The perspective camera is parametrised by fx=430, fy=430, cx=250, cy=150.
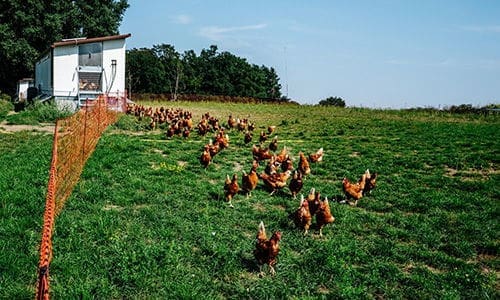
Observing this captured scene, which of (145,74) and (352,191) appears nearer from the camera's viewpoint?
(352,191)

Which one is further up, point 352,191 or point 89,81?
point 89,81

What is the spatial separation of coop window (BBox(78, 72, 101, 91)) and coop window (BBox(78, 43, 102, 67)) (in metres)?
0.59

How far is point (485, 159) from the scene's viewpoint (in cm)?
1085

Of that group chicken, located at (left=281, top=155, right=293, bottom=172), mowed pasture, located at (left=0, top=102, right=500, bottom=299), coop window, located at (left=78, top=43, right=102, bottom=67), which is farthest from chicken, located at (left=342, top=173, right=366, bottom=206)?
coop window, located at (left=78, top=43, right=102, bottom=67)

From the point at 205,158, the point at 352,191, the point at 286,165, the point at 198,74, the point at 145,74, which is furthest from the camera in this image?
the point at 198,74

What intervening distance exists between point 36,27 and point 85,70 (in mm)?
17887

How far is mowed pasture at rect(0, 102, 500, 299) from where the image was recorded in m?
4.29

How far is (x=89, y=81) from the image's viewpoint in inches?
1031

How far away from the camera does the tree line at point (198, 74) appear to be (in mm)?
75438

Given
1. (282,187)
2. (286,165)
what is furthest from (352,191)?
(286,165)

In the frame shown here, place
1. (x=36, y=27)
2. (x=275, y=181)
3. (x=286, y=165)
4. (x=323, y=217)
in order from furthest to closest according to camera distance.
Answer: (x=36, y=27) < (x=286, y=165) < (x=275, y=181) < (x=323, y=217)

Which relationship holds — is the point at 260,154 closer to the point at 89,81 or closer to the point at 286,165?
the point at 286,165

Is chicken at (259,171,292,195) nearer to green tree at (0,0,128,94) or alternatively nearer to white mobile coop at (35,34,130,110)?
white mobile coop at (35,34,130,110)

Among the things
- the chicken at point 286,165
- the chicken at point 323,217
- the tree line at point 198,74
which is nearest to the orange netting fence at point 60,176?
the chicken at point 323,217
